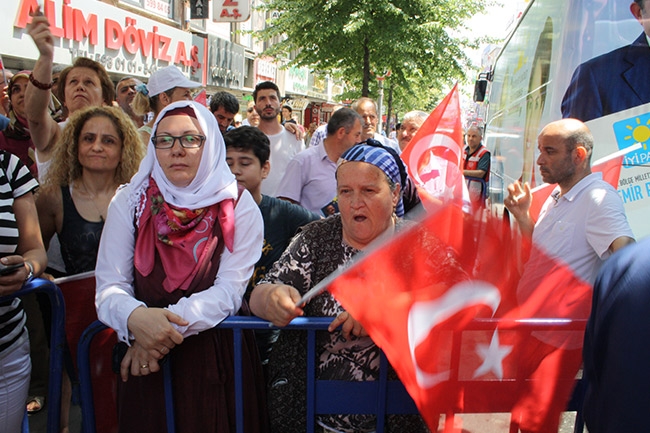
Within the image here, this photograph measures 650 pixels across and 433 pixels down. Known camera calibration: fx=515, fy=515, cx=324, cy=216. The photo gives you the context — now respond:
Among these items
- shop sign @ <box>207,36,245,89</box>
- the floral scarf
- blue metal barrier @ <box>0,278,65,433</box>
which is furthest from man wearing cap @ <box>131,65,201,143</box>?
shop sign @ <box>207,36,245,89</box>

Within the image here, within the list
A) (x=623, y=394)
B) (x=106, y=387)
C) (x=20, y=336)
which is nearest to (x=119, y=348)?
(x=106, y=387)

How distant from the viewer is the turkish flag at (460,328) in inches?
73.1

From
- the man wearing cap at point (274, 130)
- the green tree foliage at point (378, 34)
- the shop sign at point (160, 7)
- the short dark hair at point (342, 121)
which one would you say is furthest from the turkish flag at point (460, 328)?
the shop sign at point (160, 7)

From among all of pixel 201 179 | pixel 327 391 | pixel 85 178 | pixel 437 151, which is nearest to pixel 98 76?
pixel 85 178

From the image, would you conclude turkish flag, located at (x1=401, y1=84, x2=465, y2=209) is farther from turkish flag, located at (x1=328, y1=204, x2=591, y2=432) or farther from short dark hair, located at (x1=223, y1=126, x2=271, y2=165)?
turkish flag, located at (x1=328, y1=204, x2=591, y2=432)

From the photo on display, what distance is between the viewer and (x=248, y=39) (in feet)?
81.5

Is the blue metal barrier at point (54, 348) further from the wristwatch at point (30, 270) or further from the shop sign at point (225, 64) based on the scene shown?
the shop sign at point (225, 64)

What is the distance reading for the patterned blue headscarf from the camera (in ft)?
7.22

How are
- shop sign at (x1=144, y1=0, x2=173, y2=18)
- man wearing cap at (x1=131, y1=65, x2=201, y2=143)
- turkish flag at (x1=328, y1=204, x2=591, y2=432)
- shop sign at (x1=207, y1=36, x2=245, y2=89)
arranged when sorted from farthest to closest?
1. shop sign at (x1=207, y1=36, x2=245, y2=89)
2. shop sign at (x1=144, y1=0, x2=173, y2=18)
3. man wearing cap at (x1=131, y1=65, x2=201, y2=143)
4. turkish flag at (x1=328, y1=204, x2=591, y2=432)

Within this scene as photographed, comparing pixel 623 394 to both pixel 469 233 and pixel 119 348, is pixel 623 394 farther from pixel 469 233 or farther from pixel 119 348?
pixel 119 348

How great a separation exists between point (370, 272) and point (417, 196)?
155cm

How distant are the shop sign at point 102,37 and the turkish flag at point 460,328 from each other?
9.34 m

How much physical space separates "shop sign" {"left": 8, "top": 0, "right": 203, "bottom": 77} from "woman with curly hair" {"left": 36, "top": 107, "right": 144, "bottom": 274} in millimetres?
7372

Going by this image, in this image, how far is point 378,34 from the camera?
1355 centimetres
